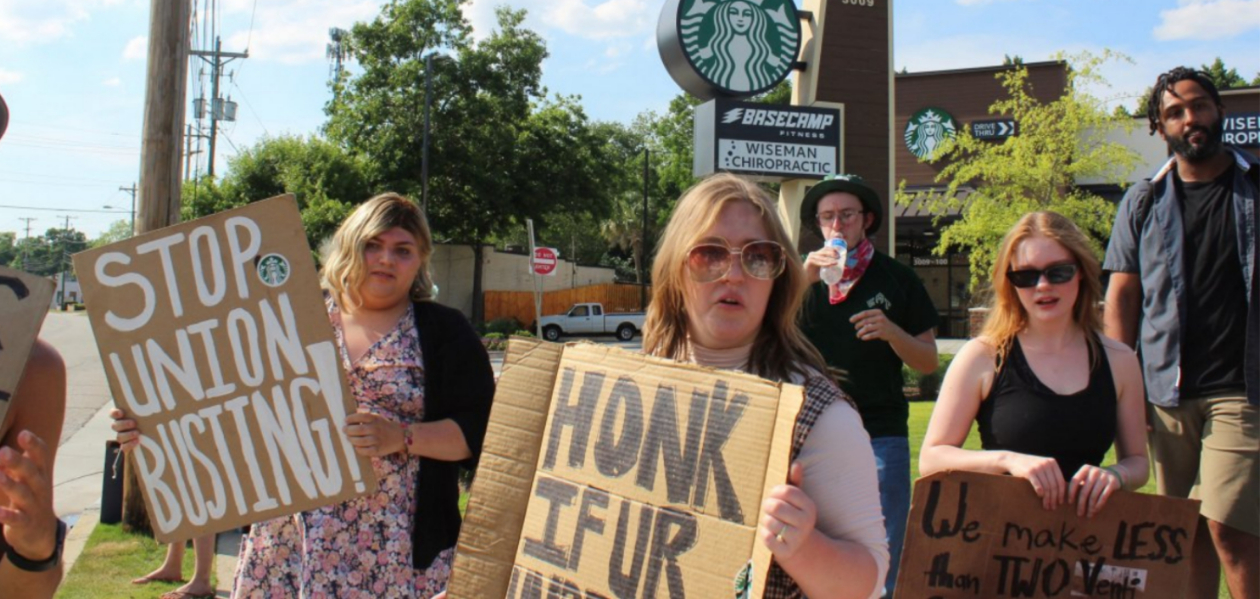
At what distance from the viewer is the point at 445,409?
299 centimetres

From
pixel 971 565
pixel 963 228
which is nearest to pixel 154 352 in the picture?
pixel 971 565

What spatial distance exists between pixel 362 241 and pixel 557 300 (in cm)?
4112

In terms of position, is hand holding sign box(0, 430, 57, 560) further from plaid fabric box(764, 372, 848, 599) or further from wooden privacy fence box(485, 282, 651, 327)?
wooden privacy fence box(485, 282, 651, 327)

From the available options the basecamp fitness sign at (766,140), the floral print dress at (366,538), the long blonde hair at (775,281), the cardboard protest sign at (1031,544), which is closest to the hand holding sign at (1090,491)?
the cardboard protest sign at (1031,544)

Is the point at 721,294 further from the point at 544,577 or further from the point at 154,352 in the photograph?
the point at 154,352

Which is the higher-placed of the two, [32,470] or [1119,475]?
[32,470]

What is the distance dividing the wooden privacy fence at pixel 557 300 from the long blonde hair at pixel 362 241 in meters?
36.5

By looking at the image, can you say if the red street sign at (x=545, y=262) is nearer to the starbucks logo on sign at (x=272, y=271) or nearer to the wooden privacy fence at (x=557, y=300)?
the wooden privacy fence at (x=557, y=300)

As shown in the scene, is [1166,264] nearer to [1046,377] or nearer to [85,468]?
[1046,377]

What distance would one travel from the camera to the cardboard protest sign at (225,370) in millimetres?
2578

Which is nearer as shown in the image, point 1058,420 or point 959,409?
point 1058,420

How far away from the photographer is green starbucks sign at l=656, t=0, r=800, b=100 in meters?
10.7

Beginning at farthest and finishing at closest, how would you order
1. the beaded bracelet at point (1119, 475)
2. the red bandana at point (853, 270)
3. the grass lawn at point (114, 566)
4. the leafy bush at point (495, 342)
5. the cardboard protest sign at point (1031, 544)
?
the leafy bush at point (495, 342) < the grass lawn at point (114, 566) < the red bandana at point (853, 270) < the beaded bracelet at point (1119, 475) < the cardboard protest sign at point (1031, 544)

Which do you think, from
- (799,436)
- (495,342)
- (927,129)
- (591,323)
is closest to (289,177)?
(495,342)
